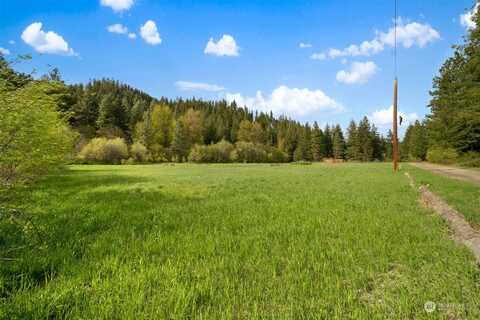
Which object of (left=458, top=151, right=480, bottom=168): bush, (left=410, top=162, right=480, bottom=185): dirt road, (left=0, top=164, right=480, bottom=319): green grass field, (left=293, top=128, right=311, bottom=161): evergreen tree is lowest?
(left=0, top=164, right=480, bottom=319): green grass field

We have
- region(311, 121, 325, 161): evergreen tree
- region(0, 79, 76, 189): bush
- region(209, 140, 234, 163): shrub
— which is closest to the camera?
region(0, 79, 76, 189): bush

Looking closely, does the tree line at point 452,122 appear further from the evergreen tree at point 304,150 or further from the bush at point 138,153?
the bush at point 138,153

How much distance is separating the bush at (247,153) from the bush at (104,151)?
3232 cm

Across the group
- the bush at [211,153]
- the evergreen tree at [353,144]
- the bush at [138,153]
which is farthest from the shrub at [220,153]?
the evergreen tree at [353,144]

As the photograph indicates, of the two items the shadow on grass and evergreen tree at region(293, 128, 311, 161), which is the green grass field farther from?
evergreen tree at region(293, 128, 311, 161)

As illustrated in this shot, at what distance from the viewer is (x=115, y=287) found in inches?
125

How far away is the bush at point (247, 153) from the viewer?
278ft

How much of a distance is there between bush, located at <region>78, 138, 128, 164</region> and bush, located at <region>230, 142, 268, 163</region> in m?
32.3

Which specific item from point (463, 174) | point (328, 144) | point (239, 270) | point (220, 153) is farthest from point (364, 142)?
point (239, 270)

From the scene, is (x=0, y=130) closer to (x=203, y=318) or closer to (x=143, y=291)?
(x=143, y=291)

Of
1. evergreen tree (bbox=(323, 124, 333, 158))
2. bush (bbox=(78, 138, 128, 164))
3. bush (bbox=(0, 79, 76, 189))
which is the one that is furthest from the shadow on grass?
evergreen tree (bbox=(323, 124, 333, 158))

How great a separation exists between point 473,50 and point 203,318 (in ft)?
86.6

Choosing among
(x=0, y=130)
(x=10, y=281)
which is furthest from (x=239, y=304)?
(x=0, y=130)

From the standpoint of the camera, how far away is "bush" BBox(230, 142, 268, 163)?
84806 millimetres
